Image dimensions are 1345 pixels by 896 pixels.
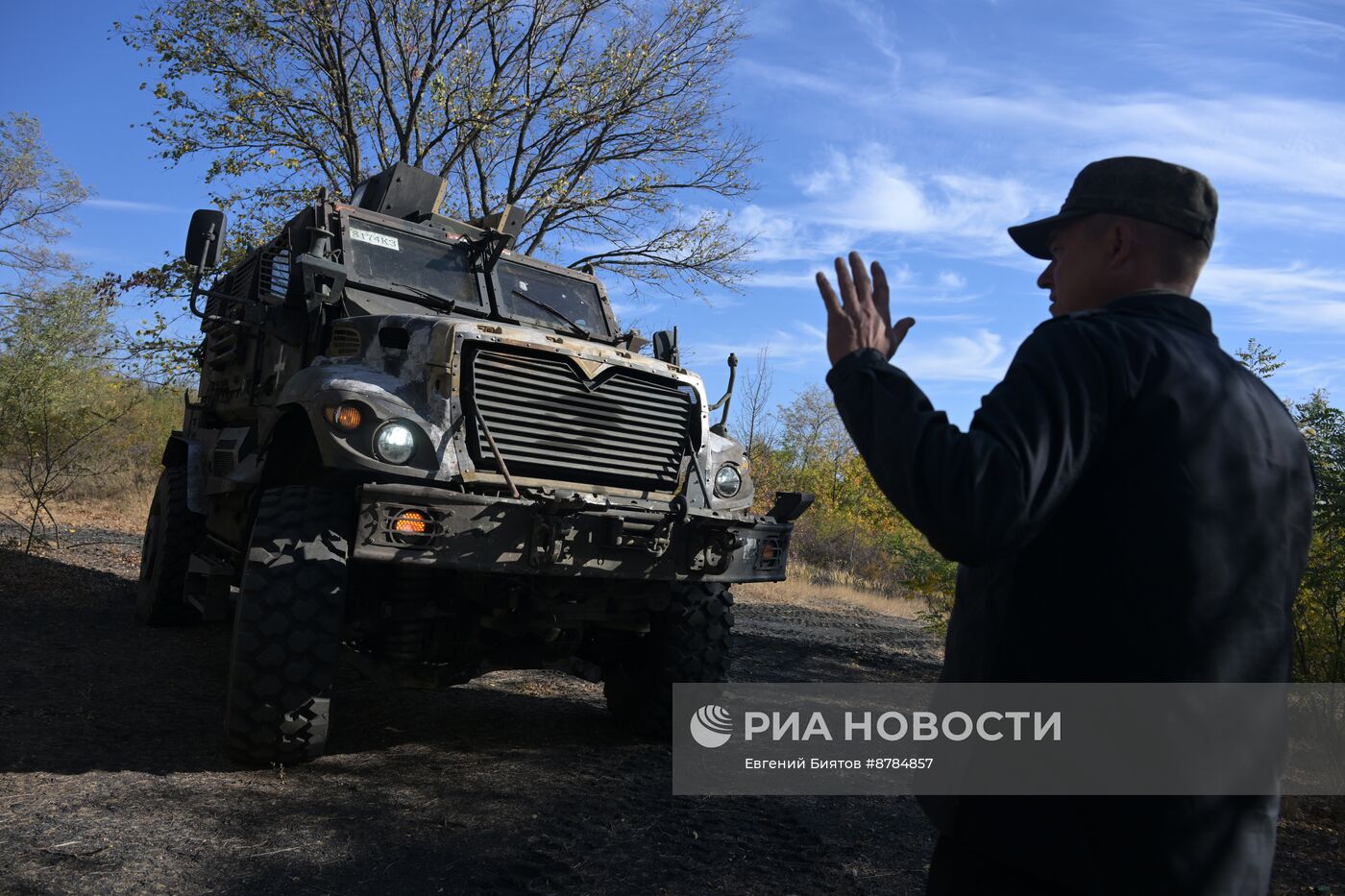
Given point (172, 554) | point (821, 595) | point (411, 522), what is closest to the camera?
point (411, 522)

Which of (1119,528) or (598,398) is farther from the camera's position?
(598,398)

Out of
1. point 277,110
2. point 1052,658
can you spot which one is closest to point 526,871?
point 1052,658

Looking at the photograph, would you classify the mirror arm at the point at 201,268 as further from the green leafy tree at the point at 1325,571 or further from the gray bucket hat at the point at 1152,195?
the green leafy tree at the point at 1325,571

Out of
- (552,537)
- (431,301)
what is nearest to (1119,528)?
(552,537)

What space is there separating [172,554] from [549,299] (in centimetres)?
342

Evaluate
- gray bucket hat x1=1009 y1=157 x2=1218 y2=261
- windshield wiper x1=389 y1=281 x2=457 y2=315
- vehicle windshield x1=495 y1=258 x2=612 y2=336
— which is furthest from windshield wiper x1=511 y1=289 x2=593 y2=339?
gray bucket hat x1=1009 y1=157 x2=1218 y2=261

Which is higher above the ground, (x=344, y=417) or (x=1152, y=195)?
(x=1152, y=195)

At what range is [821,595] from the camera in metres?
17.5

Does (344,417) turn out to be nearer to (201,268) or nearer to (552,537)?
(552,537)

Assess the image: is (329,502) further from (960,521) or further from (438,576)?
(960,521)

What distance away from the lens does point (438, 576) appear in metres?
4.65

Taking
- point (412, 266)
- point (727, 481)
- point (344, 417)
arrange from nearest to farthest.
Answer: point (344, 417), point (727, 481), point (412, 266)

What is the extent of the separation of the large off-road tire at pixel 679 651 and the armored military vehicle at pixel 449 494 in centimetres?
1

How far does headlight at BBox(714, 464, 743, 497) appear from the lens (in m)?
5.37
